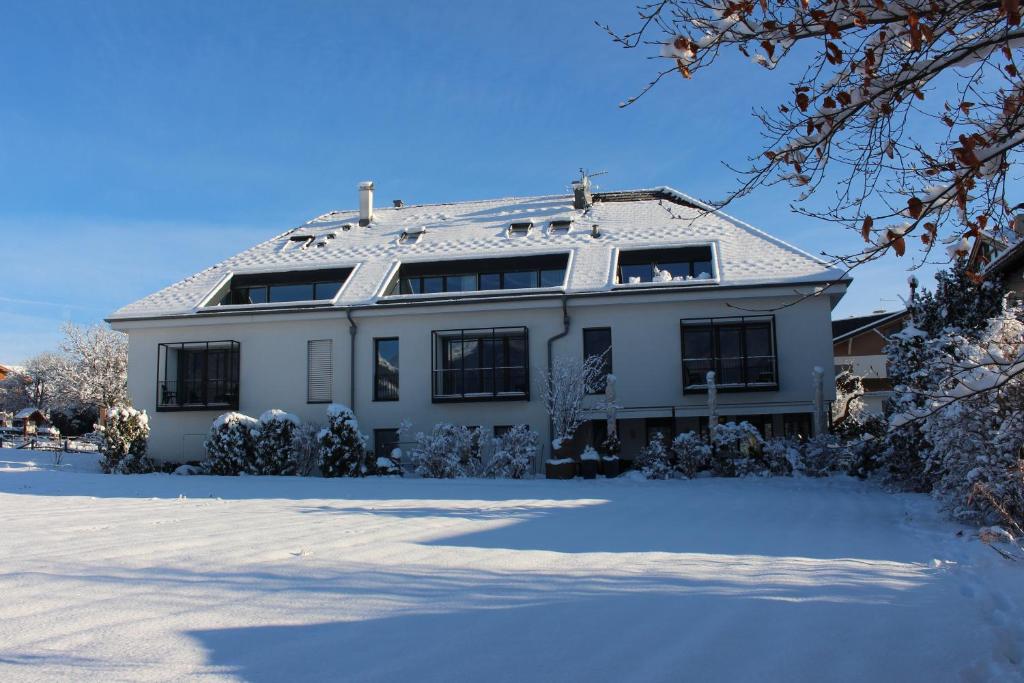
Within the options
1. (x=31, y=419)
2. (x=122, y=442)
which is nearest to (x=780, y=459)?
(x=122, y=442)

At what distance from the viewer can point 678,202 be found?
26766mm

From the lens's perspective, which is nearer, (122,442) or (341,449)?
(341,449)

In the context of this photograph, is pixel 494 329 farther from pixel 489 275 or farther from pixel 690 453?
pixel 690 453

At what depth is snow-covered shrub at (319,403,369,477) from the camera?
1830 centimetres

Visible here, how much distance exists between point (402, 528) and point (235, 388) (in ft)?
48.8

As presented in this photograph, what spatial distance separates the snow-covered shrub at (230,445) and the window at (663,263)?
10482mm

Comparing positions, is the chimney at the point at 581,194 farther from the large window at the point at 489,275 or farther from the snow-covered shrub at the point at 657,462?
the snow-covered shrub at the point at 657,462

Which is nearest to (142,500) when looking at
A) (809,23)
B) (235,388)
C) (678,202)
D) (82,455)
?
(235,388)

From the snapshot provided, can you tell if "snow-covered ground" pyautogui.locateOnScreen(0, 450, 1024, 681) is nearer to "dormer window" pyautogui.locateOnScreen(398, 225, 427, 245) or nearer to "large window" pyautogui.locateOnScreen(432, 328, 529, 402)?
"large window" pyautogui.locateOnScreen(432, 328, 529, 402)

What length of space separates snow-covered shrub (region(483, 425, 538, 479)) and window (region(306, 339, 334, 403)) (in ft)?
20.5

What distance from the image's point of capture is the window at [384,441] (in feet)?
69.6

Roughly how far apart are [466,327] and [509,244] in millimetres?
3678

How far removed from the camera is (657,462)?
16688mm

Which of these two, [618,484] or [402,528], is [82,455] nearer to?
[618,484]
